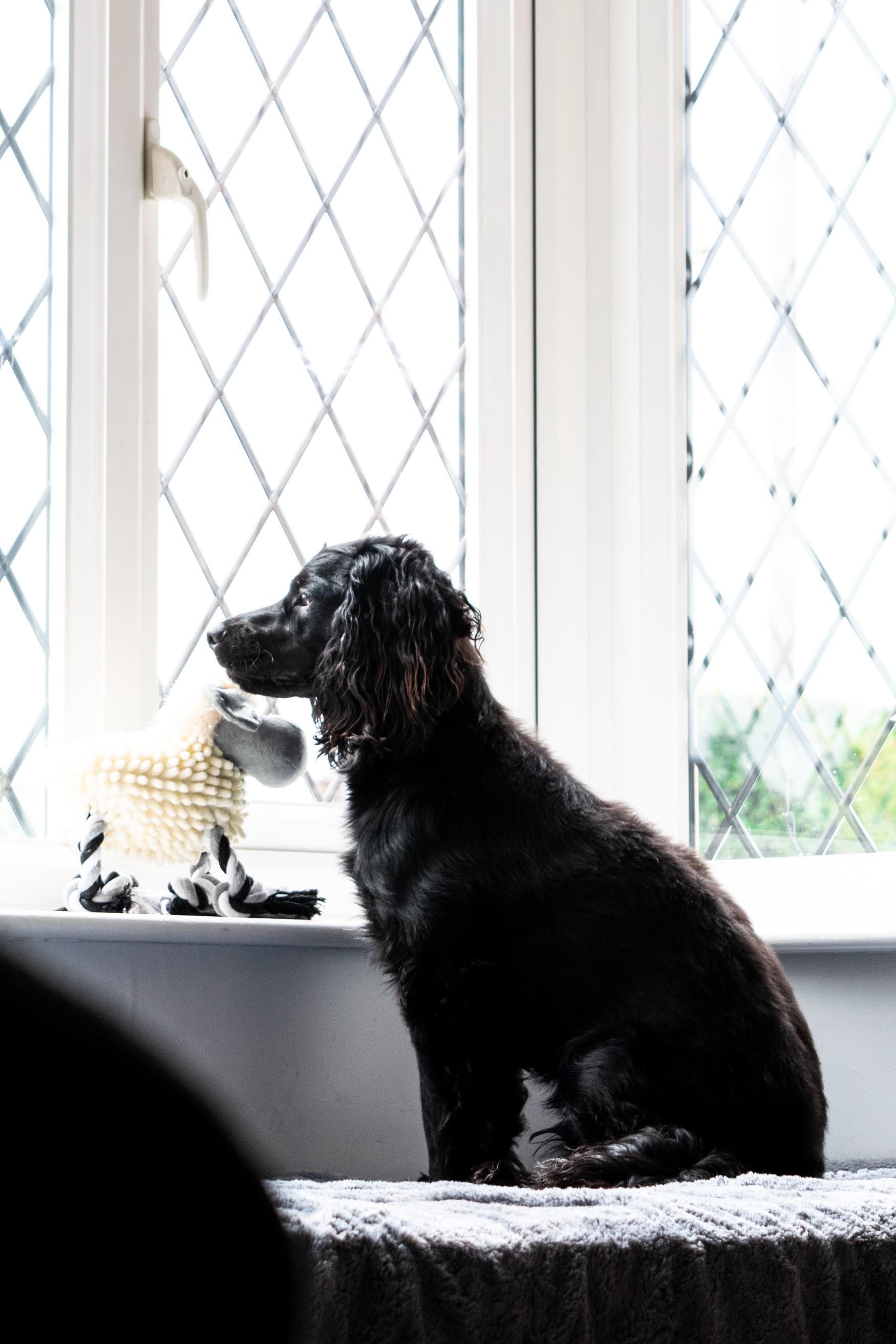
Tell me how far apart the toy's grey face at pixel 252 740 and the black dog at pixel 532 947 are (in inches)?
6.6

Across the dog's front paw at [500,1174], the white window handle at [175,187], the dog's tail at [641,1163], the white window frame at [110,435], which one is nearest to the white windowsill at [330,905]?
the white window frame at [110,435]

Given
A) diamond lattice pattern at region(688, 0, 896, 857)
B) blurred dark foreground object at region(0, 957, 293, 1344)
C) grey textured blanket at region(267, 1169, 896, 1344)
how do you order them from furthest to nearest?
diamond lattice pattern at region(688, 0, 896, 857) → grey textured blanket at region(267, 1169, 896, 1344) → blurred dark foreground object at region(0, 957, 293, 1344)

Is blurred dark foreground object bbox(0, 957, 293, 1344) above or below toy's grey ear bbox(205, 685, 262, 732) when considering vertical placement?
below

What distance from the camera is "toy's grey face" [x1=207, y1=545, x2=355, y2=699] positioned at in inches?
66.0

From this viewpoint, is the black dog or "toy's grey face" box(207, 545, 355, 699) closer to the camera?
the black dog

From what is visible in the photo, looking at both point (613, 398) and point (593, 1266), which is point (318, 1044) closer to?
point (593, 1266)

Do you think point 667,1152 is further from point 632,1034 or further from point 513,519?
point 513,519

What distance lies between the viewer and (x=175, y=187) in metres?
2.13

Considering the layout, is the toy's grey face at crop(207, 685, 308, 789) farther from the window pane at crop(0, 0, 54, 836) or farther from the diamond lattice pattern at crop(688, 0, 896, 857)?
the diamond lattice pattern at crop(688, 0, 896, 857)

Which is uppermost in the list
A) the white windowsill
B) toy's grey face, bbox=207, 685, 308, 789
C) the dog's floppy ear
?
the dog's floppy ear

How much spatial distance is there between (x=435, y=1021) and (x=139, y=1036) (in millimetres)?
1211

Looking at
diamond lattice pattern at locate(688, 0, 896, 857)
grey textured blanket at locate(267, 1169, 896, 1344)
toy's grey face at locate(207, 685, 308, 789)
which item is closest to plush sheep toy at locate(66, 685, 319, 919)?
toy's grey face at locate(207, 685, 308, 789)

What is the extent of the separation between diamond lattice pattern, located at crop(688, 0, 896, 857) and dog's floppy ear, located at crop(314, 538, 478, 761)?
1.00 m

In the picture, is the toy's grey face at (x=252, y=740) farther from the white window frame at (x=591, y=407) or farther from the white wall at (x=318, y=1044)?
the white window frame at (x=591, y=407)
